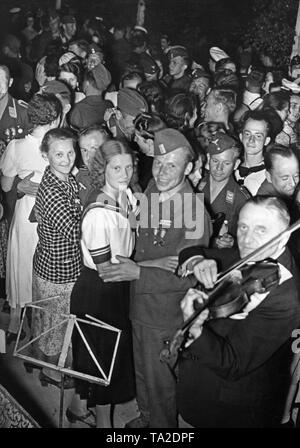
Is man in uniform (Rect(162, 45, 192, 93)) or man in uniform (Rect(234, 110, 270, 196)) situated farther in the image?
man in uniform (Rect(162, 45, 192, 93))

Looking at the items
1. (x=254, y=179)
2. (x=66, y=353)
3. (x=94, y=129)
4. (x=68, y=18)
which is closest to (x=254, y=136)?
(x=254, y=179)

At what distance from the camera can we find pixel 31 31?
7.95 ft

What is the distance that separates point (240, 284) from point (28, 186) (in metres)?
0.98

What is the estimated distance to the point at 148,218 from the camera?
213 centimetres

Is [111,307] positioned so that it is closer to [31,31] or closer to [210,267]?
[210,267]

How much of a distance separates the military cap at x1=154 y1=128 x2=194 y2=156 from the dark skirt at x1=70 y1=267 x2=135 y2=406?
54 cm

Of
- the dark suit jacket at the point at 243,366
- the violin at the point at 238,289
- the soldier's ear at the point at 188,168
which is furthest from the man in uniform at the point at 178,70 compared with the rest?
the violin at the point at 238,289

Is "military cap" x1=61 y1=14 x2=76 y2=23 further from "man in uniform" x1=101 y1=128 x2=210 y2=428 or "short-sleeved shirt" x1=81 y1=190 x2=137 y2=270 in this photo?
"short-sleeved shirt" x1=81 y1=190 x2=137 y2=270

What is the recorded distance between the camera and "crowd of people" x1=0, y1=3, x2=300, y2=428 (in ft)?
6.32

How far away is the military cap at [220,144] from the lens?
213 cm

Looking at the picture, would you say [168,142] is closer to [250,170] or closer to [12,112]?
[250,170]

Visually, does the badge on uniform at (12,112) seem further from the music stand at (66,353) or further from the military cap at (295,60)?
the military cap at (295,60)

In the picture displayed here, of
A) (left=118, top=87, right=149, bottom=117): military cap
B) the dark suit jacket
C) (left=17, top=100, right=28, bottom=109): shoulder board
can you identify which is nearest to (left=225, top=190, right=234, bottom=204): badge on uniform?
the dark suit jacket
